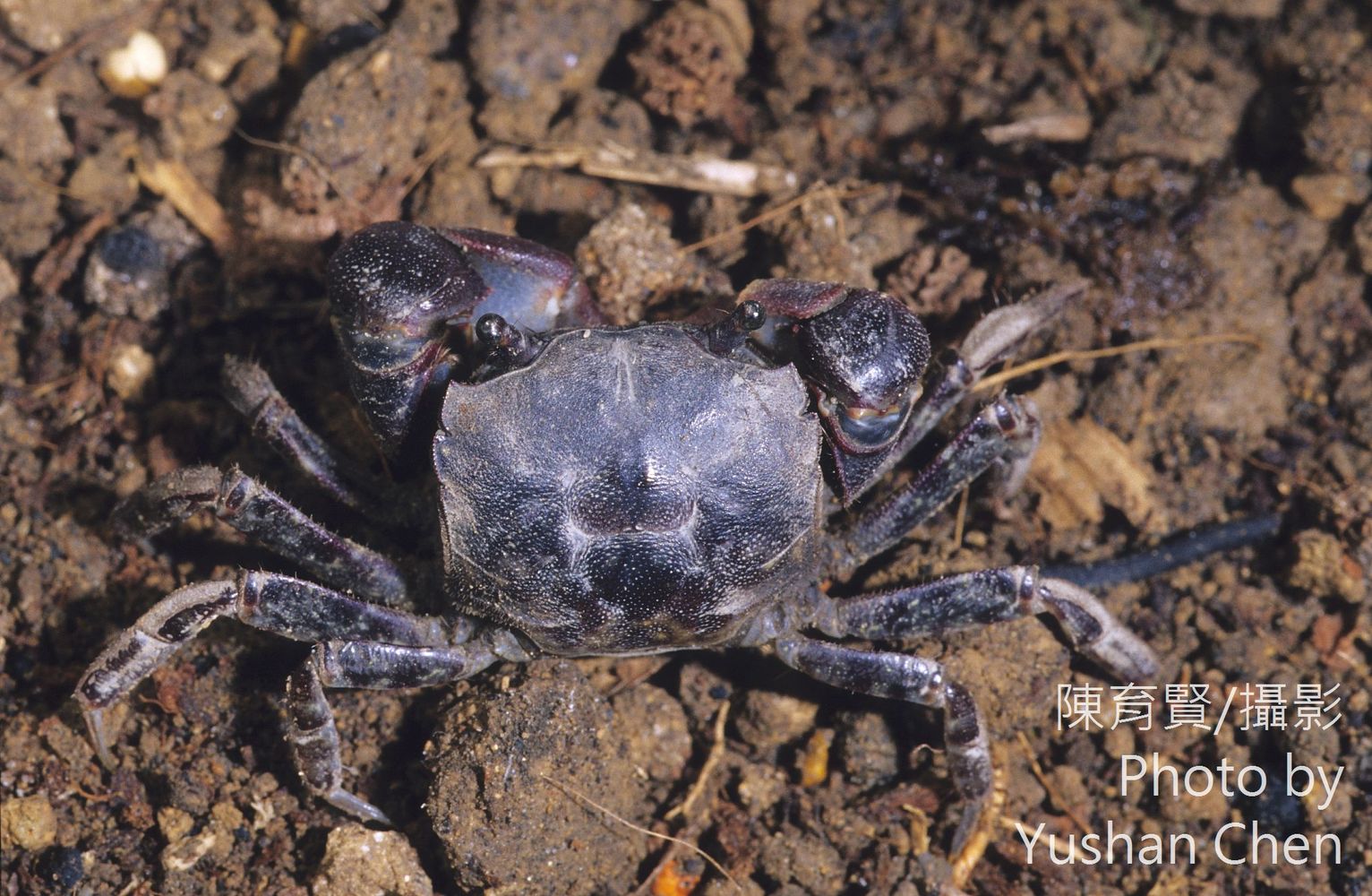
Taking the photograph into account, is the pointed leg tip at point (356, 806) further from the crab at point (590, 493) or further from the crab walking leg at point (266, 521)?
the crab walking leg at point (266, 521)

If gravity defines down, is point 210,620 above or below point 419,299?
below

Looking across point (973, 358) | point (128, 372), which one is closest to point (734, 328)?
point (973, 358)

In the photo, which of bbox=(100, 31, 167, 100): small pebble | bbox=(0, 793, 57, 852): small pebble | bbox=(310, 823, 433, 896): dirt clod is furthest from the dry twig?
bbox=(0, 793, 57, 852): small pebble

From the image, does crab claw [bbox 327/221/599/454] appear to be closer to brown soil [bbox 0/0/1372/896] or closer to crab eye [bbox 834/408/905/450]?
brown soil [bbox 0/0/1372/896]

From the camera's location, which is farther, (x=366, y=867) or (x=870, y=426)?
(x=870, y=426)

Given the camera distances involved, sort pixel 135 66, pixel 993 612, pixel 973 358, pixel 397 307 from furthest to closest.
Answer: pixel 135 66, pixel 973 358, pixel 993 612, pixel 397 307

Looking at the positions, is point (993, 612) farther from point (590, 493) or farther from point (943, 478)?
point (590, 493)

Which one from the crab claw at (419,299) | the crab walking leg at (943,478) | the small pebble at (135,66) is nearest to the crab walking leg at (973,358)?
the crab walking leg at (943,478)
